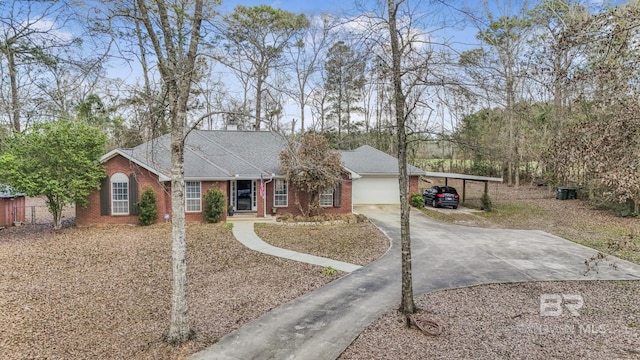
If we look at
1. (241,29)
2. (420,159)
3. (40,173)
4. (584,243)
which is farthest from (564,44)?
(420,159)

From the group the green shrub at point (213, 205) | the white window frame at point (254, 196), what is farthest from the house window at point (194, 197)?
the white window frame at point (254, 196)

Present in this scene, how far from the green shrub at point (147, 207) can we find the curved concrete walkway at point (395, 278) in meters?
10.4

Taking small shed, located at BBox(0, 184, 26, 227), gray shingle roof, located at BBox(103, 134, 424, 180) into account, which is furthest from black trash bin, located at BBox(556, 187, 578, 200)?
small shed, located at BBox(0, 184, 26, 227)

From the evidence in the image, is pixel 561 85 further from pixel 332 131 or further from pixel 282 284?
pixel 332 131

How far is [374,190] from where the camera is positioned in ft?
76.5

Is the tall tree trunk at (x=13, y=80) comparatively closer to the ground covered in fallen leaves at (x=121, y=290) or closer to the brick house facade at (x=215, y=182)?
the ground covered in fallen leaves at (x=121, y=290)

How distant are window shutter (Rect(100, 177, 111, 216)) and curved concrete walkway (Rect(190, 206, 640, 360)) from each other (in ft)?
39.9

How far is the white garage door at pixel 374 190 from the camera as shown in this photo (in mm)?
23188

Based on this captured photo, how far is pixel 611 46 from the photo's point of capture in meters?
4.72

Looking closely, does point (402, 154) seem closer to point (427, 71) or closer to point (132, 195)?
point (427, 71)

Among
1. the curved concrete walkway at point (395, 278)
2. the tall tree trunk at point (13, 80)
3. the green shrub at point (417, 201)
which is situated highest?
the tall tree trunk at point (13, 80)

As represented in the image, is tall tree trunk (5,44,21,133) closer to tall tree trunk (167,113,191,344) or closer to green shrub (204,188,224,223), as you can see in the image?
tall tree trunk (167,113,191,344)

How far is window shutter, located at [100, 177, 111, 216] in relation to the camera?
16.2 meters

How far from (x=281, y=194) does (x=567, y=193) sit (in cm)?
1998
